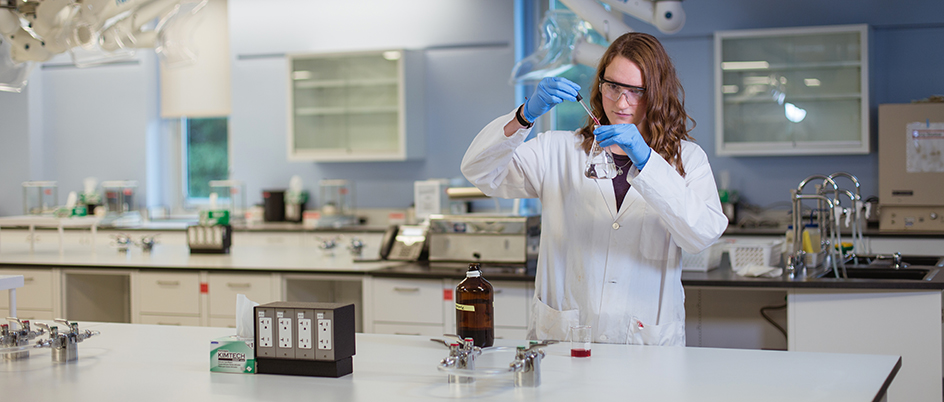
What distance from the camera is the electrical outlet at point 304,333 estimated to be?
4.77ft

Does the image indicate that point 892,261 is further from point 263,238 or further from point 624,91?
point 263,238

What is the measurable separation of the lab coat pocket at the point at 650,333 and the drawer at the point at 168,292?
7.53ft

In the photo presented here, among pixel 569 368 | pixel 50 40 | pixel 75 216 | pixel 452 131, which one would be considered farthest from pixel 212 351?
pixel 452 131

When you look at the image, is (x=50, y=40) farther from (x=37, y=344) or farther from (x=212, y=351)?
(x=212, y=351)

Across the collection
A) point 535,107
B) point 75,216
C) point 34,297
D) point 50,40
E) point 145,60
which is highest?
point 145,60

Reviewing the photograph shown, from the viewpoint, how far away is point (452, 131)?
5.77 metres

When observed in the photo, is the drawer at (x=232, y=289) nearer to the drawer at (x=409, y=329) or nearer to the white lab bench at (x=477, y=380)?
the drawer at (x=409, y=329)

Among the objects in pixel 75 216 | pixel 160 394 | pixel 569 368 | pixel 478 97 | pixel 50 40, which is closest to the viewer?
pixel 160 394

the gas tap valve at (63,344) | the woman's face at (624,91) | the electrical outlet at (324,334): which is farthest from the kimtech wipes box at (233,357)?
the woman's face at (624,91)

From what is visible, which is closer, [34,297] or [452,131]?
[34,297]

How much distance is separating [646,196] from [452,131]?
418cm

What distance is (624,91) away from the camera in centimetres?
179

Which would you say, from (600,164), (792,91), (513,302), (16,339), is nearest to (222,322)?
(513,302)

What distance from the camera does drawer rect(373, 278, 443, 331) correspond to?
311cm
